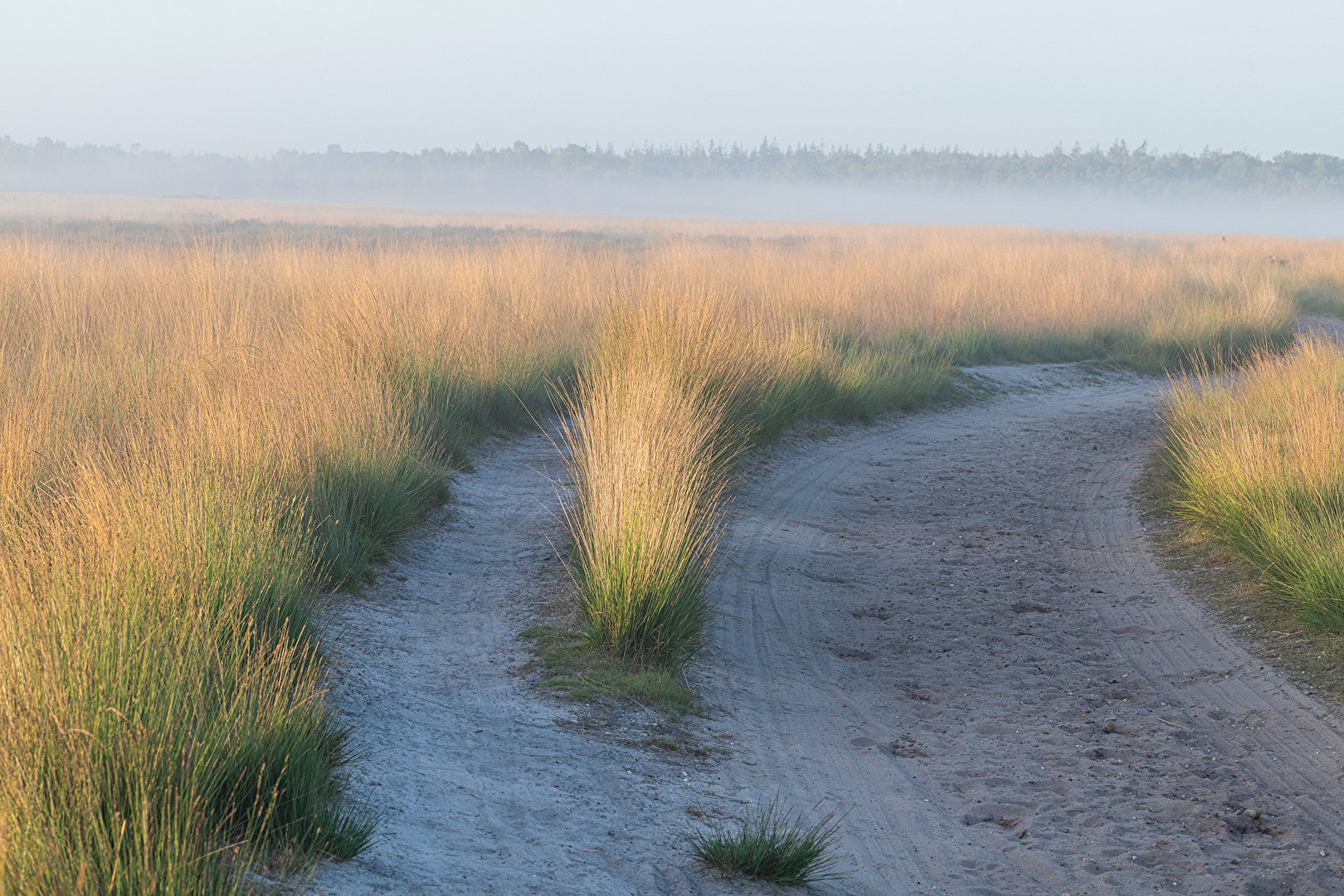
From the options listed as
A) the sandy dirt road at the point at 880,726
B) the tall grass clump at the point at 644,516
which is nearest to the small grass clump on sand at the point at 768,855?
the sandy dirt road at the point at 880,726

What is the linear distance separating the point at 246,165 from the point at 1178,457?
161 metres

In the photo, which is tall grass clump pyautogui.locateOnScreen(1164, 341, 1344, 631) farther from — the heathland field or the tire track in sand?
the tire track in sand

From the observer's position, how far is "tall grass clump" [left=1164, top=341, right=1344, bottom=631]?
5.04 meters

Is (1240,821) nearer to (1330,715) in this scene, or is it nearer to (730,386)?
(1330,715)

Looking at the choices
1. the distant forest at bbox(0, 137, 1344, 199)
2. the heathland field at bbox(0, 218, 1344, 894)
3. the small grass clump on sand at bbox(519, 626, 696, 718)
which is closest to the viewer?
the heathland field at bbox(0, 218, 1344, 894)

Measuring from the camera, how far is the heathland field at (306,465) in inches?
86.1

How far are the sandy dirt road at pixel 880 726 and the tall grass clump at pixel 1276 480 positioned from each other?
46cm

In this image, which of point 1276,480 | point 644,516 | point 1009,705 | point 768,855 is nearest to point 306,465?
point 644,516

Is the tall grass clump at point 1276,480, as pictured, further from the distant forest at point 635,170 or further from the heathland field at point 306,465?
the distant forest at point 635,170

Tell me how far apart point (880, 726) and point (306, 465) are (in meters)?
3.13

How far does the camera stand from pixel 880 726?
163 inches

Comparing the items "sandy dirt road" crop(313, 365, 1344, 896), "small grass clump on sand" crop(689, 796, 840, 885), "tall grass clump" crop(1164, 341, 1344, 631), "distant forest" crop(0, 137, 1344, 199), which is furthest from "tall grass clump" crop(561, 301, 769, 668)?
"distant forest" crop(0, 137, 1344, 199)

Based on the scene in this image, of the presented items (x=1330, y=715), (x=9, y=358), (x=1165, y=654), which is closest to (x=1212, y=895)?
(x=1330, y=715)

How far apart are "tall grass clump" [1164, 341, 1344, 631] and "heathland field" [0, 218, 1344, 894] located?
0.08 feet
